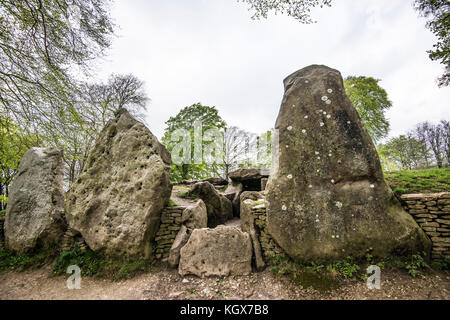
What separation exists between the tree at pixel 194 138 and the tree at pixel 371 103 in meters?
11.7

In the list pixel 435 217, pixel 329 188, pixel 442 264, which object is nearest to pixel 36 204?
pixel 329 188

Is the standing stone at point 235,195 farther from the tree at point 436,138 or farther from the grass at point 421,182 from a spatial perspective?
the tree at point 436,138

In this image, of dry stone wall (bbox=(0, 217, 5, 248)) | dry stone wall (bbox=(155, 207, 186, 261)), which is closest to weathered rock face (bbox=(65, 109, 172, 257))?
dry stone wall (bbox=(155, 207, 186, 261))

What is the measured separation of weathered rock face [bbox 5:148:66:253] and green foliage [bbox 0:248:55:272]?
0.15 metres

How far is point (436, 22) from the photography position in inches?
261

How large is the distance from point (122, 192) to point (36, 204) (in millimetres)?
3011

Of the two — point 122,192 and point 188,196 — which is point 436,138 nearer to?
point 188,196

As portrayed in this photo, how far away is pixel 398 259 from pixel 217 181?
9.75 m

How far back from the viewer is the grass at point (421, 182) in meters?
3.95

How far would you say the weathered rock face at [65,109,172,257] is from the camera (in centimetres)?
418

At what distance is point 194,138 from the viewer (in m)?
14.9
